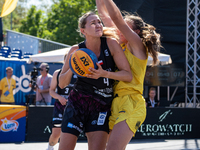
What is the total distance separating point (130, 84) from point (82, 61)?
2.07 feet

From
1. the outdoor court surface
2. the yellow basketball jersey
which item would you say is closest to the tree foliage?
the outdoor court surface

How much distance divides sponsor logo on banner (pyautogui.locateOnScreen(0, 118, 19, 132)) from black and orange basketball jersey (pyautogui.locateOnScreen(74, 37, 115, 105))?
4.67 meters

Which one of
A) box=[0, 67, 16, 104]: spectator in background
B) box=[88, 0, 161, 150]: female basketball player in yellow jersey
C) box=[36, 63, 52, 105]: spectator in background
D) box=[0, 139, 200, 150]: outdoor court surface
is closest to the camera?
box=[88, 0, 161, 150]: female basketball player in yellow jersey

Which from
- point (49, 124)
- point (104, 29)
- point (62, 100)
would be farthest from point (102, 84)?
point (49, 124)

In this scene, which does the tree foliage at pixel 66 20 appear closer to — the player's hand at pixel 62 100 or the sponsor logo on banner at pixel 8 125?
the sponsor logo on banner at pixel 8 125

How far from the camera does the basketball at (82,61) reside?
285 cm

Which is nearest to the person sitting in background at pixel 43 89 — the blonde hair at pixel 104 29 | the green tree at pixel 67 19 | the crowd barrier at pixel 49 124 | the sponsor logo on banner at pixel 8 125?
the crowd barrier at pixel 49 124

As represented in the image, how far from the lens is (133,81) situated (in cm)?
315

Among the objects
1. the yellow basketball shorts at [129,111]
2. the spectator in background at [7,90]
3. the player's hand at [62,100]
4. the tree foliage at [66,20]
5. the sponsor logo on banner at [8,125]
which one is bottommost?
the sponsor logo on banner at [8,125]

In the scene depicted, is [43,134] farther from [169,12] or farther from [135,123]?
[169,12]

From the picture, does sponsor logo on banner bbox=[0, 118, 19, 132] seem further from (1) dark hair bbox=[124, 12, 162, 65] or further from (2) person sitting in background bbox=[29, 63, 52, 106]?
(1) dark hair bbox=[124, 12, 162, 65]

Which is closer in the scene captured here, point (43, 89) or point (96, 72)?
point (96, 72)

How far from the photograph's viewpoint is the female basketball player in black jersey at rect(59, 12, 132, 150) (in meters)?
3.00

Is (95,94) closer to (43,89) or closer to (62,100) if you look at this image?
(62,100)
